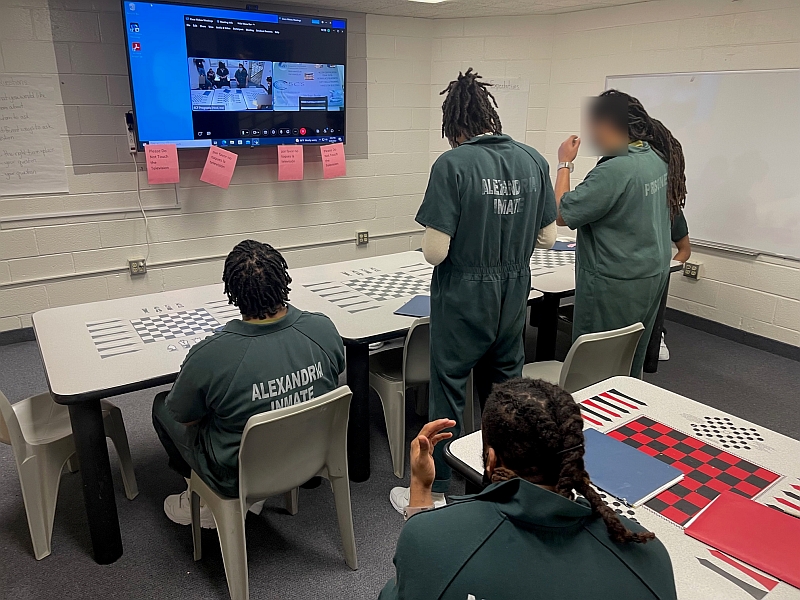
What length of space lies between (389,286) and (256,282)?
46.8 inches

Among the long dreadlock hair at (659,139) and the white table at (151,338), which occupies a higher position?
the long dreadlock hair at (659,139)

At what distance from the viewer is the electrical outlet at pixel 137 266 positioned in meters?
3.86

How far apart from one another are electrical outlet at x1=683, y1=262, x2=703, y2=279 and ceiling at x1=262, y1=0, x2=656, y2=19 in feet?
5.75

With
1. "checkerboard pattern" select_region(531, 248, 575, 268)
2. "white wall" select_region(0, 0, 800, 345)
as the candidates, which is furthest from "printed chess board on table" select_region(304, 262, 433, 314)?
"white wall" select_region(0, 0, 800, 345)

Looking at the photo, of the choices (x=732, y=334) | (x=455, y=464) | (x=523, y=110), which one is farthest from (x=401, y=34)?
(x=455, y=464)

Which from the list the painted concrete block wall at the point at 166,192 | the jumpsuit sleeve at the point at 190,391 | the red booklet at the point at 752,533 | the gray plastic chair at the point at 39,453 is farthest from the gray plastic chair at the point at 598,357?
the painted concrete block wall at the point at 166,192

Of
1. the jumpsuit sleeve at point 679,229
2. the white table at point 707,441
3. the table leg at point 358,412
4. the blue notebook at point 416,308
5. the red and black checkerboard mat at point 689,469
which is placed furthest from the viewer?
the jumpsuit sleeve at point 679,229

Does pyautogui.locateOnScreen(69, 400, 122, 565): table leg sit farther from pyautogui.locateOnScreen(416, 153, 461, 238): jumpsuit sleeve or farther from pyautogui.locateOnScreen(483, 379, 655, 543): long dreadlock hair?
pyautogui.locateOnScreen(483, 379, 655, 543): long dreadlock hair

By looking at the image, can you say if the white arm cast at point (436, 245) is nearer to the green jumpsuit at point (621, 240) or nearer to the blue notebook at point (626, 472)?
the green jumpsuit at point (621, 240)

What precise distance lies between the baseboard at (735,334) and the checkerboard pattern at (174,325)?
323cm

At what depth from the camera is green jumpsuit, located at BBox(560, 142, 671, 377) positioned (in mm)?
2189

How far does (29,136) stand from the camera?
342cm

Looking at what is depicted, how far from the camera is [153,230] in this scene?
12.8 ft

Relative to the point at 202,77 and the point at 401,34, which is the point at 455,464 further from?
the point at 401,34
